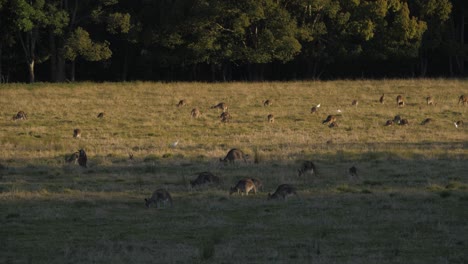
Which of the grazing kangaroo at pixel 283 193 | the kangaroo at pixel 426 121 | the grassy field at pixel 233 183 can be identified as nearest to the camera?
the grassy field at pixel 233 183

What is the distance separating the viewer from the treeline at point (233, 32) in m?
59.2

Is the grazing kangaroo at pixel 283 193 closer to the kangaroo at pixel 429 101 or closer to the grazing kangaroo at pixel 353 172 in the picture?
the grazing kangaroo at pixel 353 172

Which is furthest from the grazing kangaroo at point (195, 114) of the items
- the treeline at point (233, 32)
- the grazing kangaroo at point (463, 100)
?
the treeline at point (233, 32)

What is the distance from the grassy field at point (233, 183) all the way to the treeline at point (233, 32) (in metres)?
18.8

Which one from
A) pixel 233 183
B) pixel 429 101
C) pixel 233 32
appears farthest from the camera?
pixel 233 32

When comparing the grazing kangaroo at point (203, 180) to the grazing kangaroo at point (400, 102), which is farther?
the grazing kangaroo at point (400, 102)

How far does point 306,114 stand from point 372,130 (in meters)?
6.41

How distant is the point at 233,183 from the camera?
19484 mm

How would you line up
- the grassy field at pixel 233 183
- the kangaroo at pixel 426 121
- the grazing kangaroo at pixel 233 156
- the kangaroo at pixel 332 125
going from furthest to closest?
the kangaroo at pixel 426 121
the kangaroo at pixel 332 125
the grazing kangaroo at pixel 233 156
the grassy field at pixel 233 183

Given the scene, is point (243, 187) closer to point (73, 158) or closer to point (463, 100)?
point (73, 158)

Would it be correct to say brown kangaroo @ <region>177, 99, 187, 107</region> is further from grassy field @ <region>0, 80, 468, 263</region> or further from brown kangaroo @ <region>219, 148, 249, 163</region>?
brown kangaroo @ <region>219, 148, 249, 163</region>

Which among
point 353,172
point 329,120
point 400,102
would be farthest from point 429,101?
point 353,172

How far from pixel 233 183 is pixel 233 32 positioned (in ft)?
136

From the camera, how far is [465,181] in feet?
64.2
